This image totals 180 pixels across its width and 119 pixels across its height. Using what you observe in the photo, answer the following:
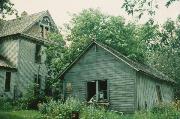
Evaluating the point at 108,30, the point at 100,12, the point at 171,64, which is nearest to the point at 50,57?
the point at 108,30

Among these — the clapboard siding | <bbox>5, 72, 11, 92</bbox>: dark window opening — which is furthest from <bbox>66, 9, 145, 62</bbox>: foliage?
<bbox>5, 72, 11, 92</bbox>: dark window opening

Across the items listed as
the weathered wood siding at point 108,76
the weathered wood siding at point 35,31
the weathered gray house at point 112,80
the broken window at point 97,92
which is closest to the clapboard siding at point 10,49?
the weathered wood siding at point 35,31

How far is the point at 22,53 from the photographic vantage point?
109 feet

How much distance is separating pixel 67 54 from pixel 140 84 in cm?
1170

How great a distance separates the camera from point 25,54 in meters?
33.8

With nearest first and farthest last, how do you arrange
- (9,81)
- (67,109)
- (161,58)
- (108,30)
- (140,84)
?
(67,109)
(140,84)
(9,81)
(108,30)
(161,58)

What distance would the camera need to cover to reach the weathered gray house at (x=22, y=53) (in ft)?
104

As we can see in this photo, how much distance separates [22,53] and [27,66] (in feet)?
5.34

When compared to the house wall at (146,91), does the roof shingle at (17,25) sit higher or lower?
higher

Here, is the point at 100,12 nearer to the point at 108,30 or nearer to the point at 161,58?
the point at 108,30

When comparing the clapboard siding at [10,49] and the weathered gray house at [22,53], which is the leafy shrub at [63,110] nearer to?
the weathered gray house at [22,53]

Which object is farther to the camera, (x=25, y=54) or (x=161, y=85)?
(x=25, y=54)

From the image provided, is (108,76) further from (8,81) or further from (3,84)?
(8,81)

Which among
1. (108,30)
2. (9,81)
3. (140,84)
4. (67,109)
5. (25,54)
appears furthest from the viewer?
(108,30)
